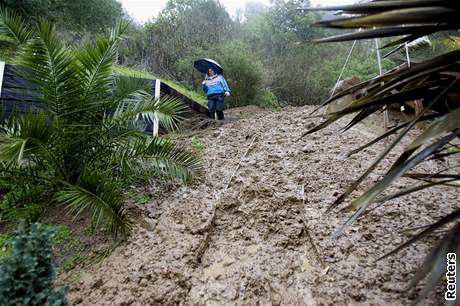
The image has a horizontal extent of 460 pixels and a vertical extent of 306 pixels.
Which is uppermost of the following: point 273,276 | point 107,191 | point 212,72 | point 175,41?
point 175,41

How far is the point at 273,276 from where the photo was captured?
7.91 ft

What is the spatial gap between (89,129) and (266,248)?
91.3 inches

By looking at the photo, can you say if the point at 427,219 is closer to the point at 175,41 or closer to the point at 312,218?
the point at 312,218

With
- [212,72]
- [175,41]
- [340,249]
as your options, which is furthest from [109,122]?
[175,41]

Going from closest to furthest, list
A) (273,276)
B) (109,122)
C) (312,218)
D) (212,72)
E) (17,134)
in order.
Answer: (273,276), (17,134), (312,218), (109,122), (212,72)

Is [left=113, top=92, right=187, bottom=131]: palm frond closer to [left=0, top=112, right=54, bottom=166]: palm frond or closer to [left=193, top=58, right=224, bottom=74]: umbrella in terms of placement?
[left=0, top=112, right=54, bottom=166]: palm frond

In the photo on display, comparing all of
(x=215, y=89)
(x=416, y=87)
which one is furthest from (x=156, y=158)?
(x=215, y=89)

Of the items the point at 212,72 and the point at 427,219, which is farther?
the point at 212,72

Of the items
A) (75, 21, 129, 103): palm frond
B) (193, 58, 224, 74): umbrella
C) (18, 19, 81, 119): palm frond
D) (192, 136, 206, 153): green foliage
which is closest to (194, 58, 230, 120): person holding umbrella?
(193, 58, 224, 74): umbrella

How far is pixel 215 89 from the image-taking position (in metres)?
7.53

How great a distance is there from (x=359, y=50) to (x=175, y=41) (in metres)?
7.84

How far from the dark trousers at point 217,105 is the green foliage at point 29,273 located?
6.28m

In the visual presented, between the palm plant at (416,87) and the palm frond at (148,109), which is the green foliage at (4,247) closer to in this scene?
the palm frond at (148,109)

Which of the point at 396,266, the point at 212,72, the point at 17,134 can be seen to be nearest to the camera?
the point at 396,266
